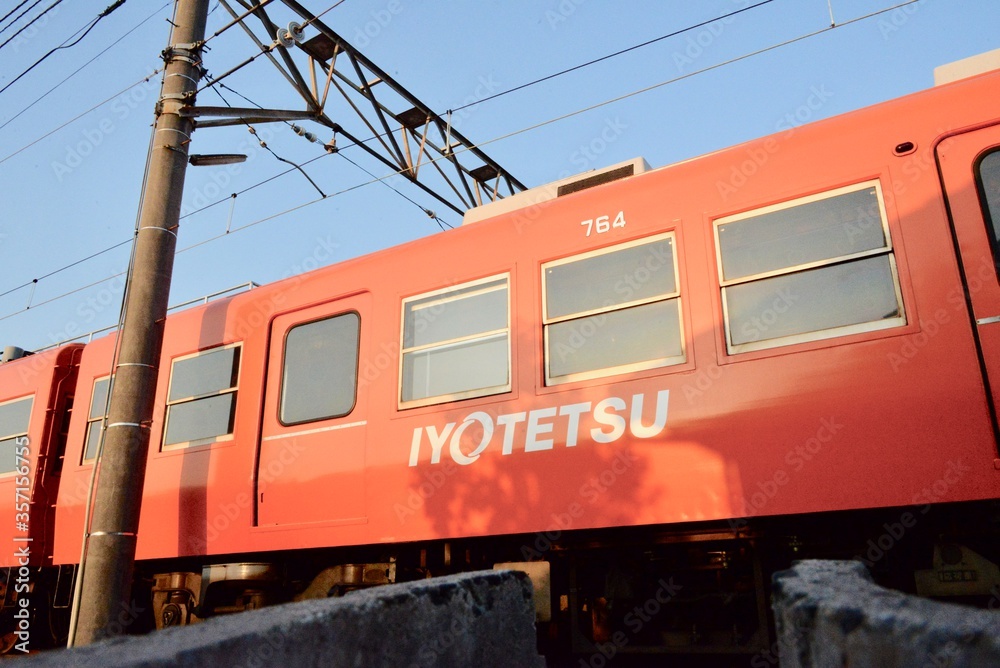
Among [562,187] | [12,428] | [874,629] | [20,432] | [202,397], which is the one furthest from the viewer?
[12,428]

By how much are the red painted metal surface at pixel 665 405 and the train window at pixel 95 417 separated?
1.63m

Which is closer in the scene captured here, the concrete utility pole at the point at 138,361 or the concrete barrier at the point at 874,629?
the concrete barrier at the point at 874,629

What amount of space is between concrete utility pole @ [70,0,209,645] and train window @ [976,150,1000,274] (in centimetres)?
519

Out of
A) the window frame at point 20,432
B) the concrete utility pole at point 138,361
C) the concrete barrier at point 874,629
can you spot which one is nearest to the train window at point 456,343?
the concrete utility pole at point 138,361

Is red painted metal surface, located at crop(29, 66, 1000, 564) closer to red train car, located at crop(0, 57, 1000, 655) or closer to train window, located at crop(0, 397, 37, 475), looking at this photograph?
red train car, located at crop(0, 57, 1000, 655)

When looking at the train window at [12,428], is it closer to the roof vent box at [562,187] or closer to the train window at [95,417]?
the train window at [95,417]

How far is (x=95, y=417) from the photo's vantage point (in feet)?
22.7

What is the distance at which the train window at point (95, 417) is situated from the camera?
6832 millimetres

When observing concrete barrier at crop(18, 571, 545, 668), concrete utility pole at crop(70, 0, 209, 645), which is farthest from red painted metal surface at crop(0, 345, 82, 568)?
concrete barrier at crop(18, 571, 545, 668)

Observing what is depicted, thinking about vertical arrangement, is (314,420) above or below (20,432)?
below

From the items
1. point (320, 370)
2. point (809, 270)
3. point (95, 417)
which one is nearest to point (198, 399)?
point (320, 370)

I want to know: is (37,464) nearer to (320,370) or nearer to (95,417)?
(95,417)

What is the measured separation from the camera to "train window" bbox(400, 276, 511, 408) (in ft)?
15.4

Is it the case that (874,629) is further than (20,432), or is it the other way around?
(20,432)
